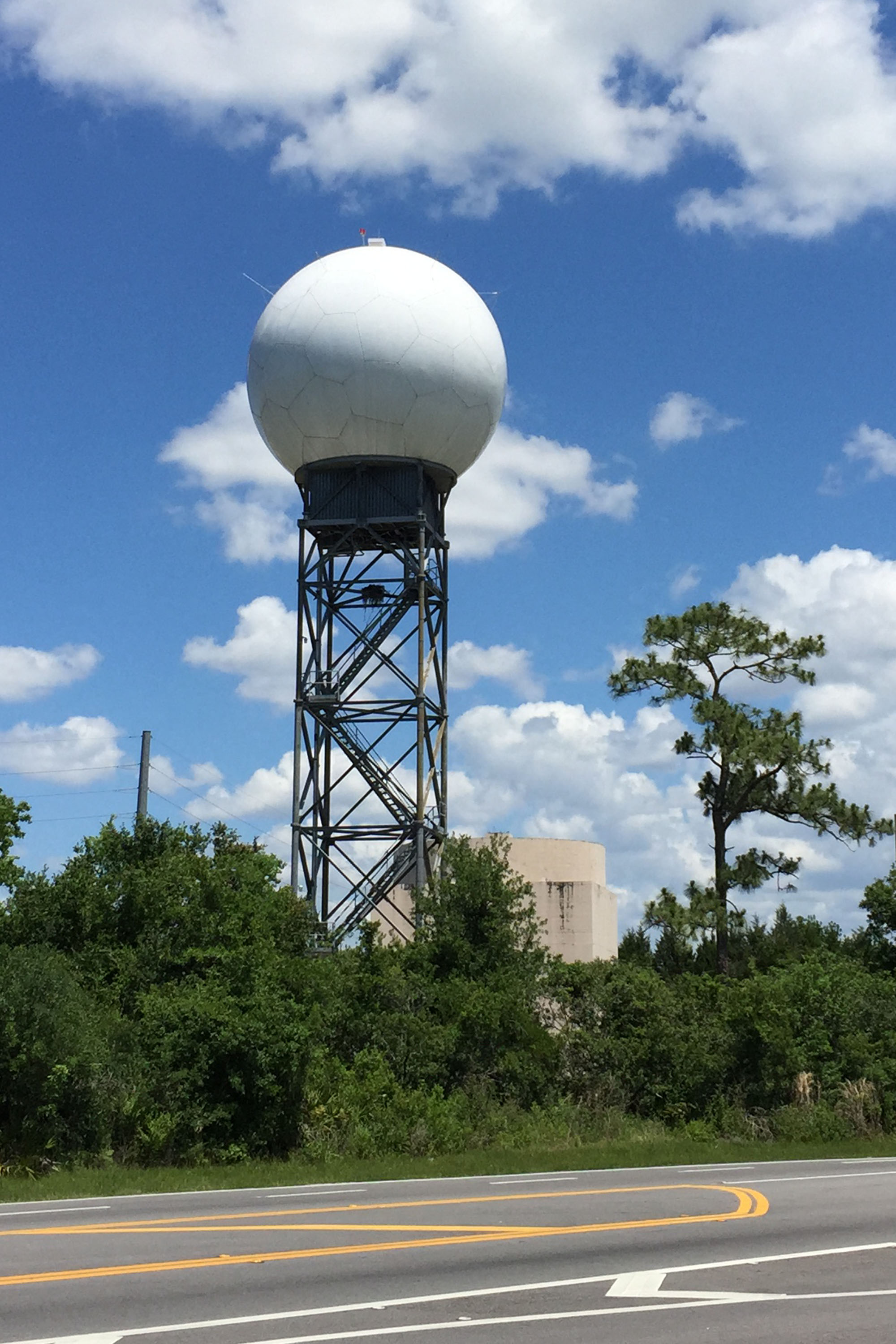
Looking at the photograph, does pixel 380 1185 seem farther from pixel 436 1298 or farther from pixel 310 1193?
pixel 436 1298

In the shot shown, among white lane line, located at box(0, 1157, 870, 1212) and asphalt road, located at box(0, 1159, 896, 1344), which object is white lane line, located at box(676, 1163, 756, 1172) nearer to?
white lane line, located at box(0, 1157, 870, 1212)

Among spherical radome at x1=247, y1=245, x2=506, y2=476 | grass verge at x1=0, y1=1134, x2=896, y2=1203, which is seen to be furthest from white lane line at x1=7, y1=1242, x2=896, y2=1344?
spherical radome at x1=247, y1=245, x2=506, y2=476

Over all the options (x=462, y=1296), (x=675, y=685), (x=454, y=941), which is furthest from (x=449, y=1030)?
(x=462, y=1296)

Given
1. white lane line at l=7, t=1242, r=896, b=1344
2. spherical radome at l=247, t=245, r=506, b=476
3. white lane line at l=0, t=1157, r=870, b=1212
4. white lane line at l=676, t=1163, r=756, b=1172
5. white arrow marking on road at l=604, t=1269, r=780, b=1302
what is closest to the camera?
white lane line at l=7, t=1242, r=896, b=1344

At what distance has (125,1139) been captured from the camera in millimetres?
24438

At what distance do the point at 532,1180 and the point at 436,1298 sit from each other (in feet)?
37.6

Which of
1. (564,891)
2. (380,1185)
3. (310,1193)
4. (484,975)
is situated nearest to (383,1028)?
(484,975)

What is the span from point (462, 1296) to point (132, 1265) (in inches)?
116

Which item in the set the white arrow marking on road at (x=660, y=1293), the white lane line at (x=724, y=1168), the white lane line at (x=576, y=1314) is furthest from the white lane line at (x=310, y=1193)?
the white lane line at (x=576, y=1314)

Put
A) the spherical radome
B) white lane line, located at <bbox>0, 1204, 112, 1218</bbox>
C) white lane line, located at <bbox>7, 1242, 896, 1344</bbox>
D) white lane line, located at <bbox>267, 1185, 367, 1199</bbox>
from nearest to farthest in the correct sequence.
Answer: white lane line, located at <bbox>7, 1242, 896, 1344</bbox>, white lane line, located at <bbox>0, 1204, 112, 1218</bbox>, white lane line, located at <bbox>267, 1185, 367, 1199</bbox>, the spherical radome

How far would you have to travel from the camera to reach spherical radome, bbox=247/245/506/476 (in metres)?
40.8

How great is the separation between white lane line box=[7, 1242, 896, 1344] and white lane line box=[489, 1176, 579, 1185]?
7840 millimetres

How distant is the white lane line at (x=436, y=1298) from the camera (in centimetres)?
885

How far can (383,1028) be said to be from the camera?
30.4 metres
